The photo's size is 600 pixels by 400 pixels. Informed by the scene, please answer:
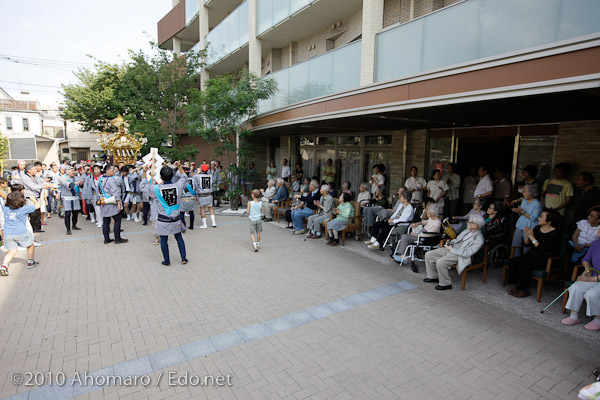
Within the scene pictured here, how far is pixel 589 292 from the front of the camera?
4.37 m

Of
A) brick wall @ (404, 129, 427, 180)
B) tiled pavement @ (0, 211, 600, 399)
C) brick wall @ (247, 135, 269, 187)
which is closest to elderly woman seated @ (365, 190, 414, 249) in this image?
tiled pavement @ (0, 211, 600, 399)

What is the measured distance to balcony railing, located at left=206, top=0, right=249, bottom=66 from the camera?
14312 mm

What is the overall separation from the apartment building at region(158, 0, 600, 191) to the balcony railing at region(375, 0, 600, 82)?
0.05 feet

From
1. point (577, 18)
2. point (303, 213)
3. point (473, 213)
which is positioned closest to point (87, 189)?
point (303, 213)

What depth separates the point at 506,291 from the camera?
5664 mm

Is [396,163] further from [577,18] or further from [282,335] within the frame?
[282,335]

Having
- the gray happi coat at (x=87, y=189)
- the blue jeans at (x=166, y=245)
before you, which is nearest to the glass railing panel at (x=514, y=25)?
the blue jeans at (x=166, y=245)

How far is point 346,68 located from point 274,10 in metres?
5.88

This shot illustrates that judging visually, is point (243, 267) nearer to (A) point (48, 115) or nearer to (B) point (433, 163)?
(B) point (433, 163)

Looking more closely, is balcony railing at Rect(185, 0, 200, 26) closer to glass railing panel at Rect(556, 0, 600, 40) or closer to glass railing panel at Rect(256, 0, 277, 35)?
glass railing panel at Rect(256, 0, 277, 35)

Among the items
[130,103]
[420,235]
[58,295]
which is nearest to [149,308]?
[58,295]

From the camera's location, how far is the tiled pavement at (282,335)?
3382 mm

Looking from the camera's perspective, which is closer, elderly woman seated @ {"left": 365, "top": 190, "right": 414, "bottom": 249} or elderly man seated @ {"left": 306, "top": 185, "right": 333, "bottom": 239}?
elderly woman seated @ {"left": 365, "top": 190, "right": 414, "bottom": 249}

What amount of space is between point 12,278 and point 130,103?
44.6 ft
